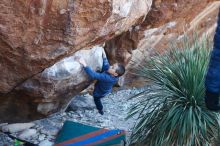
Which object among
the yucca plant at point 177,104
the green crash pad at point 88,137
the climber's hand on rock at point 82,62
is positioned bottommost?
the green crash pad at point 88,137

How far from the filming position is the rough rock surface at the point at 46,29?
551 cm

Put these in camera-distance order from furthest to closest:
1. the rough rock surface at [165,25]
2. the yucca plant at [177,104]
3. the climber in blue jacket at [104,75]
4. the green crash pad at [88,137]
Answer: the rough rock surface at [165,25], the climber in blue jacket at [104,75], the green crash pad at [88,137], the yucca plant at [177,104]

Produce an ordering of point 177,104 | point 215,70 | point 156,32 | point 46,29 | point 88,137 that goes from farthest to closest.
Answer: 1. point 156,32
2. point 88,137
3. point 177,104
4. point 46,29
5. point 215,70

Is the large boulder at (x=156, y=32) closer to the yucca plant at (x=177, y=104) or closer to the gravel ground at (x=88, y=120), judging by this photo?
the gravel ground at (x=88, y=120)

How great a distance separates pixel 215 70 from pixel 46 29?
240 centimetres

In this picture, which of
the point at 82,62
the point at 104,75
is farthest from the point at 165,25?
→ the point at 82,62

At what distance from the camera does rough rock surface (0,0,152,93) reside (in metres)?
5.51

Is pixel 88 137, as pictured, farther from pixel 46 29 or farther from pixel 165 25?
pixel 165 25

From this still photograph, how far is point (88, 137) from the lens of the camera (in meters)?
6.46

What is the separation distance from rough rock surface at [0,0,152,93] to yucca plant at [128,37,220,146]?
2.75 feet

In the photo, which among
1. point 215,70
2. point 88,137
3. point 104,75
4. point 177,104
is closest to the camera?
point 215,70

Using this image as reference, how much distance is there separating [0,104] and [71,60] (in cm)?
113

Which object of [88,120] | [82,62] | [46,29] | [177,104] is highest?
[46,29]

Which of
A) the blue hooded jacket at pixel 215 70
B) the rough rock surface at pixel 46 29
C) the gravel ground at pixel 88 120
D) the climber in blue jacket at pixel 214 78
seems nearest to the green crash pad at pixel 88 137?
the gravel ground at pixel 88 120
